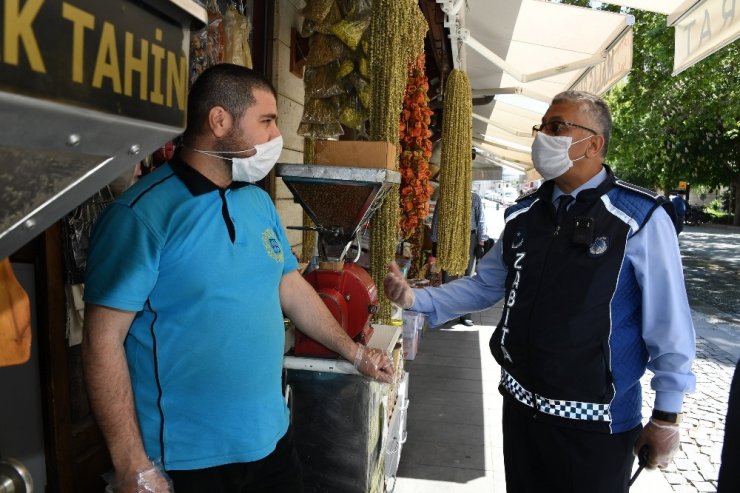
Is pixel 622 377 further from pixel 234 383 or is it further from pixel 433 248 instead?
pixel 433 248

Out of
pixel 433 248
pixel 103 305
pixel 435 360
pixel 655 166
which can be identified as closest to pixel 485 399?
pixel 435 360

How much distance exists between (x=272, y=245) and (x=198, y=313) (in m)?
0.39

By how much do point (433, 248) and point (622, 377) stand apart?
6189 mm

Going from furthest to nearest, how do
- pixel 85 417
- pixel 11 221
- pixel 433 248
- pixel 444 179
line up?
pixel 433 248
pixel 444 179
pixel 85 417
pixel 11 221

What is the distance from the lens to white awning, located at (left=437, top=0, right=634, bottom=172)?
189 inches

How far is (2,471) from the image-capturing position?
90 centimetres

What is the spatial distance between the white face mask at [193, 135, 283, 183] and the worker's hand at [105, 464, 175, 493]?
0.94 metres

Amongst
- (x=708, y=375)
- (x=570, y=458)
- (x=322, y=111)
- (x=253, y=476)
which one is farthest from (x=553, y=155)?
(x=708, y=375)

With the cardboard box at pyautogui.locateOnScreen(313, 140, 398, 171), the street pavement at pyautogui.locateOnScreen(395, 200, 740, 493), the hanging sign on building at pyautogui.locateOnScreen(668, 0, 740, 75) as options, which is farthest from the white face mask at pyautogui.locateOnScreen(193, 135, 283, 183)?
the street pavement at pyautogui.locateOnScreen(395, 200, 740, 493)

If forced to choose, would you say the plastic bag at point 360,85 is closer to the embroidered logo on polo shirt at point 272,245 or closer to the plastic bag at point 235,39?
the plastic bag at point 235,39

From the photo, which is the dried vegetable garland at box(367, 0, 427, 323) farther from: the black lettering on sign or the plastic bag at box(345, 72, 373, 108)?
the black lettering on sign

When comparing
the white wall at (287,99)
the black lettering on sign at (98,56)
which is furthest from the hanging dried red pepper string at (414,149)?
the black lettering on sign at (98,56)

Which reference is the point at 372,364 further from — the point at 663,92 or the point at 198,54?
the point at 663,92

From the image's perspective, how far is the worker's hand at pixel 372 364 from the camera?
234 centimetres
